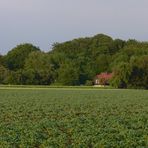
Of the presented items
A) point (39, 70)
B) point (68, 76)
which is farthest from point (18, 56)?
point (68, 76)

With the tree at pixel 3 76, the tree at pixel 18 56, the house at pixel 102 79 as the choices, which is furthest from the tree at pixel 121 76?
the tree at pixel 18 56

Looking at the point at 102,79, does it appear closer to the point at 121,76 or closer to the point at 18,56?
the point at 121,76

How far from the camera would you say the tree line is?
97.5 m

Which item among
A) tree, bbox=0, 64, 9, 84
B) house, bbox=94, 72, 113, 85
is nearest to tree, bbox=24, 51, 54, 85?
tree, bbox=0, 64, 9, 84

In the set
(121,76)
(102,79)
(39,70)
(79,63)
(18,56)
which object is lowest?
(102,79)

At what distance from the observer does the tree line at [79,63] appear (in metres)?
97.5

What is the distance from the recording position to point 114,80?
96062mm

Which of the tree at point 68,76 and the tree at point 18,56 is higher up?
the tree at point 18,56

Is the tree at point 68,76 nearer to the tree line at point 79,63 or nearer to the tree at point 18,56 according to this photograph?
the tree line at point 79,63

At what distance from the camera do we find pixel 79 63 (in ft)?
405

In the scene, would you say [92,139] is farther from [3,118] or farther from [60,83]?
[60,83]

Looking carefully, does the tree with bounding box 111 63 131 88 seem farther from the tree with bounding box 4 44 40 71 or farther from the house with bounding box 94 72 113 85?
A: the tree with bounding box 4 44 40 71

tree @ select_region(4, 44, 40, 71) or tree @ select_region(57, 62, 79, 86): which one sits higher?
tree @ select_region(4, 44, 40, 71)

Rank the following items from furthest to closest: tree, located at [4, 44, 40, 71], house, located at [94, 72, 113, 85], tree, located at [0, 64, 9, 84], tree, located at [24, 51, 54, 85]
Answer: tree, located at [4, 44, 40, 71], house, located at [94, 72, 113, 85], tree, located at [0, 64, 9, 84], tree, located at [24, 51, 54, 85]
